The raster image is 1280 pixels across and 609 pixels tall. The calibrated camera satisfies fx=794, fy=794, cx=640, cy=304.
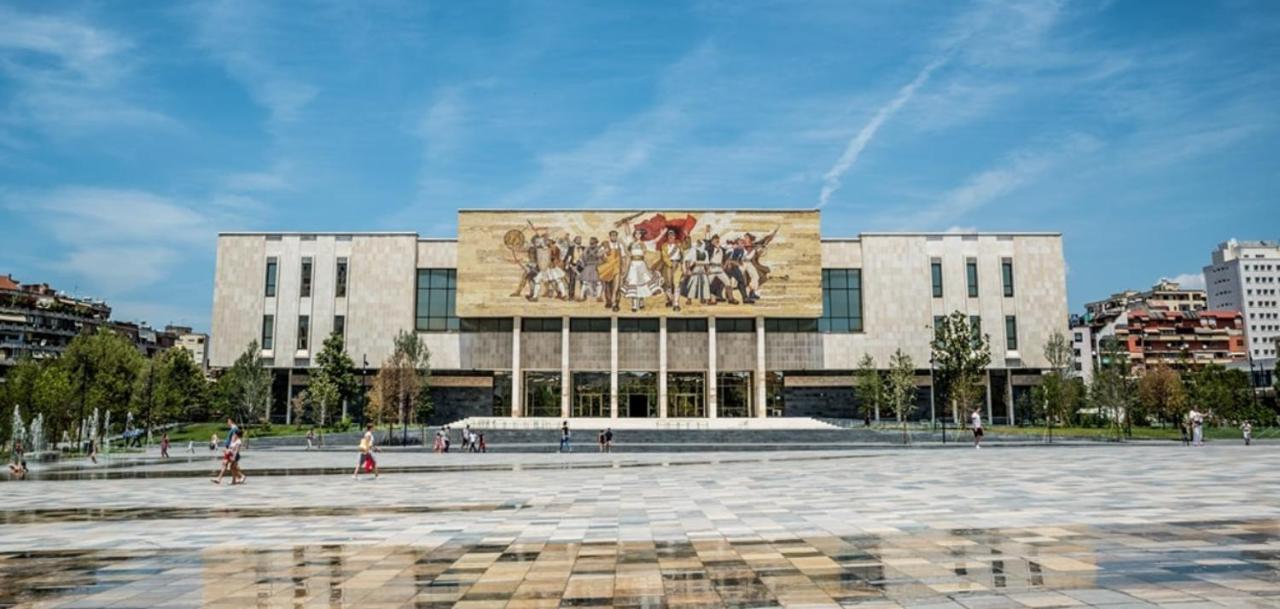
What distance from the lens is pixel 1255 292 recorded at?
135 m

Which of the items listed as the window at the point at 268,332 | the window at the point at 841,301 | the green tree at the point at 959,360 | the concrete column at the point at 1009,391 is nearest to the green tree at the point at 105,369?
the window at the point at 268,332

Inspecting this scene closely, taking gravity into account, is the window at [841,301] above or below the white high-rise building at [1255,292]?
below

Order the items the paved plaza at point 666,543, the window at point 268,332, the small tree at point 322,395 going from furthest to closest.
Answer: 1. the window at point 268,332
2. the small tree at point 322,395
3. the paved plaza at point 666,543

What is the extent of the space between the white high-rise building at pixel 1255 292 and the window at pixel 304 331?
142963 millimetres

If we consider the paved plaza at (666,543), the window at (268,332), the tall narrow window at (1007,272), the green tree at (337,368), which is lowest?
the paved plaza at (666,543)

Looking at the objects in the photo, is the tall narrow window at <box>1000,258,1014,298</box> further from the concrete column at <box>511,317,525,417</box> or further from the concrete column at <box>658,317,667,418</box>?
the concrete column at <box>511,317,525,417</box>

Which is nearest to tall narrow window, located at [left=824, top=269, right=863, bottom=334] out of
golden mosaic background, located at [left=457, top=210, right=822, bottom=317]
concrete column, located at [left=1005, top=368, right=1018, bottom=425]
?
golden mosaic background, located at [left=457, top=210, right=822, bottom=317]

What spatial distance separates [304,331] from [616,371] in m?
27.1

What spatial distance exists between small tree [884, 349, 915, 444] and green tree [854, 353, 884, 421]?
74cm

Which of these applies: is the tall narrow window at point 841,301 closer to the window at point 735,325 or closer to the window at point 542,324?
the window at point 735,325

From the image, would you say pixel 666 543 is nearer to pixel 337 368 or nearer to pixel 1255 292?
pixel 337 368

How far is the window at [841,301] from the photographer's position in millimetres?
69250

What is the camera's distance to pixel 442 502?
1639cm

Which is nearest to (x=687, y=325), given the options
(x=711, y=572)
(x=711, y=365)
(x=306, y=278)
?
(x=711, y=365)
